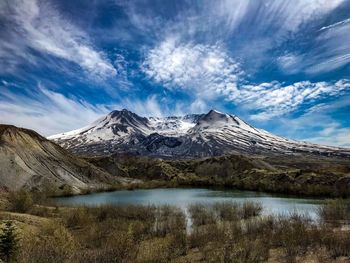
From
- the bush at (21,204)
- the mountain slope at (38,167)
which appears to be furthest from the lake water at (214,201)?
the mountain slope at (38,167)

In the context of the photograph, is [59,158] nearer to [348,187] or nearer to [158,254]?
[348,187]

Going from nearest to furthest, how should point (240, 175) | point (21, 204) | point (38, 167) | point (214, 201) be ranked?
1. point (21, 204)
2. point (214, 201)
3. point (38, 167)
4. point (240, 175)

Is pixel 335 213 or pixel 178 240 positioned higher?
pixel 335 213

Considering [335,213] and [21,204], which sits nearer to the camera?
[335,213]

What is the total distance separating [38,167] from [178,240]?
6282 centimetres

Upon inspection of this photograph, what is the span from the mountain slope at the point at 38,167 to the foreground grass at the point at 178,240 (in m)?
38.7

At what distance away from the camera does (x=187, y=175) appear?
398 feet

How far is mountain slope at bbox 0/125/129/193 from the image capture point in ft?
228

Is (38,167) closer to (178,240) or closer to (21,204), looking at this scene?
(21,204)

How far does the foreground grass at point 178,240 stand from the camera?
1656 centimetres

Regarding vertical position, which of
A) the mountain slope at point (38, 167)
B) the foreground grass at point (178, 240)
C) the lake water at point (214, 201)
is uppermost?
the mountain slope at point (38, 167)

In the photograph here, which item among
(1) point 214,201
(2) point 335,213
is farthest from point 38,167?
(2) point 335,213

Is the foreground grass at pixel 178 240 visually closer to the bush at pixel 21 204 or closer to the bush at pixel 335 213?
the bush at pixel 335 213

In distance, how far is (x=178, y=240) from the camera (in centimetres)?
2219
